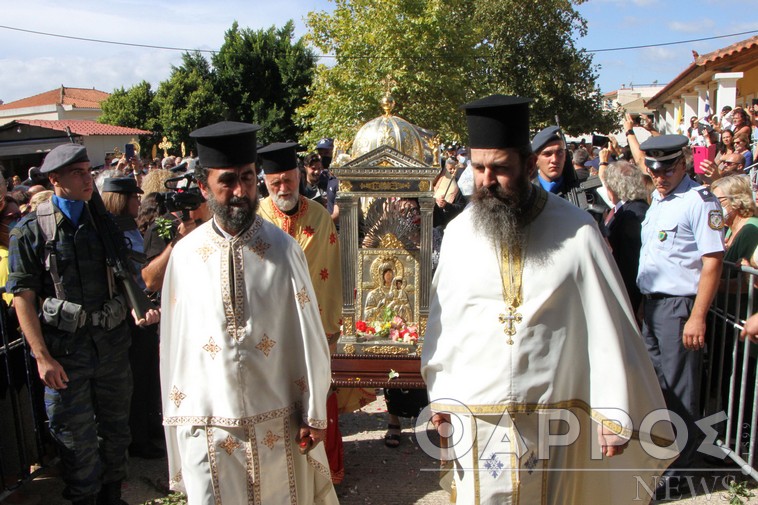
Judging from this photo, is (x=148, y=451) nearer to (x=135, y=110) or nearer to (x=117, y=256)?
(x=117, y=256)

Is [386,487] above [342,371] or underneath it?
underneath

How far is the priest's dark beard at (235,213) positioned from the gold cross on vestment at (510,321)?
1.16 metres

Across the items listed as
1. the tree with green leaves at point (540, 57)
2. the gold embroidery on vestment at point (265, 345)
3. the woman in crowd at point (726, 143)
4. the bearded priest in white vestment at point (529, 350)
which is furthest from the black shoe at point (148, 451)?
the tree with green leaves at point (540, 57)

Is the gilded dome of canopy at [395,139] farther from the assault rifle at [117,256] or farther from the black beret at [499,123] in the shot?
the black beret at [499,123]

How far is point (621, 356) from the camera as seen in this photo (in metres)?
2.57

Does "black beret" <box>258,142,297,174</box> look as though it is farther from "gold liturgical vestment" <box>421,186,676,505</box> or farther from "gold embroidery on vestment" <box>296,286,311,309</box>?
"gold liturgical vestment" <box>421,186,676,505</box>

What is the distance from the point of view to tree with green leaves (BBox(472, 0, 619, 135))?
97.0 ft

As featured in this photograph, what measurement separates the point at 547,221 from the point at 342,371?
76.6 inches

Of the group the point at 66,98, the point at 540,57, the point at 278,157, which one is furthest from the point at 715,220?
the point at 66,98

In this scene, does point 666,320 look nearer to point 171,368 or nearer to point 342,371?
point 342,371

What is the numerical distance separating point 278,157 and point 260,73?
34.6 metres

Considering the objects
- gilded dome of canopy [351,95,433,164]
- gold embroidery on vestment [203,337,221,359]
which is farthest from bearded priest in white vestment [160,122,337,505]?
gilded dome of canopy [351,95,433,164]

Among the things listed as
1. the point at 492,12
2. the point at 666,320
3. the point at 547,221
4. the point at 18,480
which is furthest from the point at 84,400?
the point at 492,12

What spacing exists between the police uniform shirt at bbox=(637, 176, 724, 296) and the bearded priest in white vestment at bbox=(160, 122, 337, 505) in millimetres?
2293
